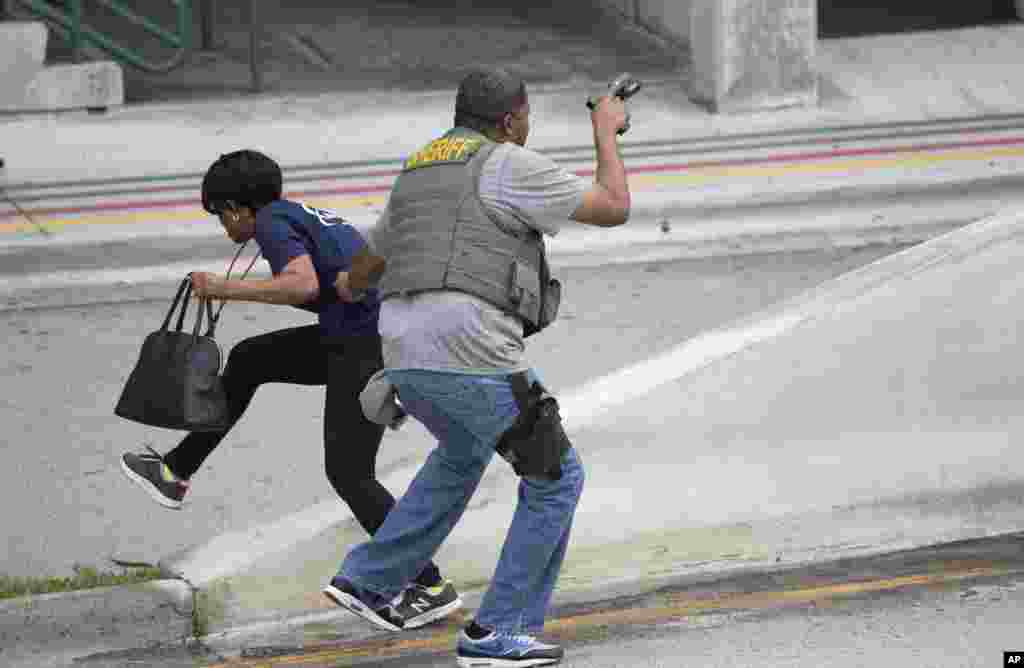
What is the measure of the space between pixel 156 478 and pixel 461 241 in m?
1.68

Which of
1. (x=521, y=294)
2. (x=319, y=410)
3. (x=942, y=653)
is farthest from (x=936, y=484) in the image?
(x=319, y=410)

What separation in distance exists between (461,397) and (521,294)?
1.08 ft

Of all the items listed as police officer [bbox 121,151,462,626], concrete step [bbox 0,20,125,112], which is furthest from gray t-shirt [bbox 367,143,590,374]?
concrete step [bbox 0,20,125,112]

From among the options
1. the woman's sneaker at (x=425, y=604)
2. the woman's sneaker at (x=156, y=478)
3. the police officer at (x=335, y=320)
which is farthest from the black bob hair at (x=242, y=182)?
the woman's sneaker at (x=425, y=604)

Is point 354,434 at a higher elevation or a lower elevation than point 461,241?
lower

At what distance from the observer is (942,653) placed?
537 cm

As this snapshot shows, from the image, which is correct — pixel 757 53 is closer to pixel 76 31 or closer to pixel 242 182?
pixel 76 31

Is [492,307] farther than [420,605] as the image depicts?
No

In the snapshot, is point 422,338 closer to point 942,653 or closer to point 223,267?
point 942,653

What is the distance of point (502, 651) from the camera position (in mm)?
5387

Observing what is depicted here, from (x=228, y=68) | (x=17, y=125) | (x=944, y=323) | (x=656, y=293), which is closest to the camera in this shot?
(x=944, y=323)

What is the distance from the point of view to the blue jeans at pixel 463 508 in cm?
524

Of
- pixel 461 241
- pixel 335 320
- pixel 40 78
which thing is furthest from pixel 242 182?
pixel 40 78

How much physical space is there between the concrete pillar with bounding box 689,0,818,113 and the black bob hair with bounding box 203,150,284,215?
33.6ft
